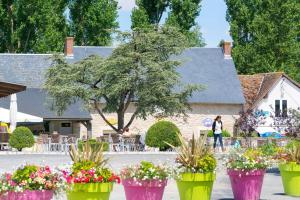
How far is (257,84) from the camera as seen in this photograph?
47750 millimetres

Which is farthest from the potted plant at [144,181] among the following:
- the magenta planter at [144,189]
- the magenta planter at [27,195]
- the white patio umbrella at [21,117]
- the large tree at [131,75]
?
the large tree at [131,75]

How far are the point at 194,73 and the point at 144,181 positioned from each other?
3557 cm

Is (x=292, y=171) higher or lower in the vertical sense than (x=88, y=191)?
higher

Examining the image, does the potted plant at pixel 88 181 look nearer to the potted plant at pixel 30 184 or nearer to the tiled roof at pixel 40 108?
the potted plant at pixel 30 184

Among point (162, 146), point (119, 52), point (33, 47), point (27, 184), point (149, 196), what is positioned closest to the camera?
point (27, 184)

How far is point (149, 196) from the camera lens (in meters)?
10.6

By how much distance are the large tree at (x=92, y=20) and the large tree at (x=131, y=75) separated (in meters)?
16.6

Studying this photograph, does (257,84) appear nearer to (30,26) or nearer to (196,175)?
(30,26)

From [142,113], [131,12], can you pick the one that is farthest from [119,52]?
[131,12]

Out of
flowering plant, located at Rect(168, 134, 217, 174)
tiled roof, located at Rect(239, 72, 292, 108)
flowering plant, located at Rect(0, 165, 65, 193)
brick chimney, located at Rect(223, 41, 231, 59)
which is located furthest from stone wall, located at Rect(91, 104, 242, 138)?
flowering plant, located at Rect(0, 165, 65, 193)

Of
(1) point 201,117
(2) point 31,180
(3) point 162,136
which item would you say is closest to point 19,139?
(3) point 162,136

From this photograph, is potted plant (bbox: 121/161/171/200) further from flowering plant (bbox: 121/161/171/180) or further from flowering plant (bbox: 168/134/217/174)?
flowering plant (bbox: 168/134/217/174)

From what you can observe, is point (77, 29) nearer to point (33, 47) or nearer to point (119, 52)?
point (33, 47)

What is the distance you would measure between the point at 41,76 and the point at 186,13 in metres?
12.9
